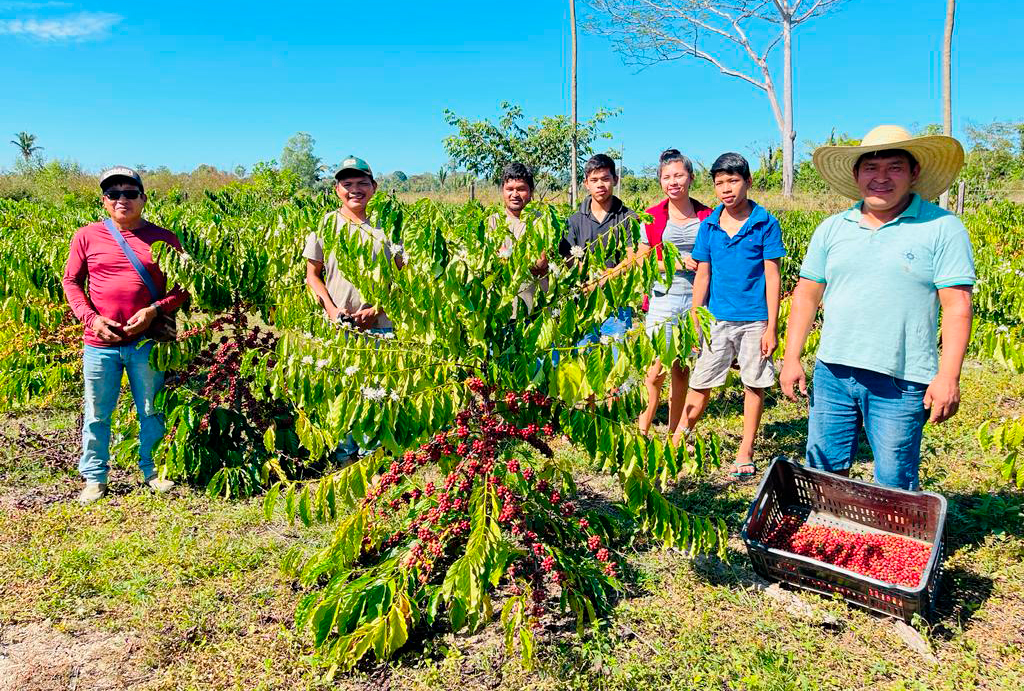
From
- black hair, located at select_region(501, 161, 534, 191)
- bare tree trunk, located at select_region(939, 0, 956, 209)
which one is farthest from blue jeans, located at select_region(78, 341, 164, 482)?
bare tree trunk, located at select_region(939, 0, 956, 209)

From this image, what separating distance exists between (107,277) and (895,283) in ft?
12.4

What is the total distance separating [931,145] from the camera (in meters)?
2.68

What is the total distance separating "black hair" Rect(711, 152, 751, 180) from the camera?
3.86 m

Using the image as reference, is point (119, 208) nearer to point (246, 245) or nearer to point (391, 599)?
point (246, 245)

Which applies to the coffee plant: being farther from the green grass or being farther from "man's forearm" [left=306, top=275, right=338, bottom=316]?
"man's forearm" [left=306, top=275, right=338, bottom=316]

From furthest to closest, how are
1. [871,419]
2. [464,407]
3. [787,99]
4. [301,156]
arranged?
[301,156]
[787,99]
[871,419]
[464,407]

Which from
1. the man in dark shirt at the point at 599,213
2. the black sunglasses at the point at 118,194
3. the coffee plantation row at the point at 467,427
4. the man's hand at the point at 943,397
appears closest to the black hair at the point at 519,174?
the man in dark shirt at the point at 599,213

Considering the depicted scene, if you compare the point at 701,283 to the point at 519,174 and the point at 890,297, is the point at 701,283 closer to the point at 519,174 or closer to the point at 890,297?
the point at 519,174

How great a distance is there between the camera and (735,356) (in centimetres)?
429

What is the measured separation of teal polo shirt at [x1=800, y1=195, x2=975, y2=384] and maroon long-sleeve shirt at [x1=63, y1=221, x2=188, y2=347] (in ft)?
10.7

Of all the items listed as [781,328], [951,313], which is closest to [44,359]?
[781,328]

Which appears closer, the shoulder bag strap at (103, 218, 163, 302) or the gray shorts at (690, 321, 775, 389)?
the shoulder bag strap at (103, 218, 163, 302)

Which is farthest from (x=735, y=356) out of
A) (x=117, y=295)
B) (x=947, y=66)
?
(x=947, y=66)

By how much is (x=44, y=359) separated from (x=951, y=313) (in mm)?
5456
